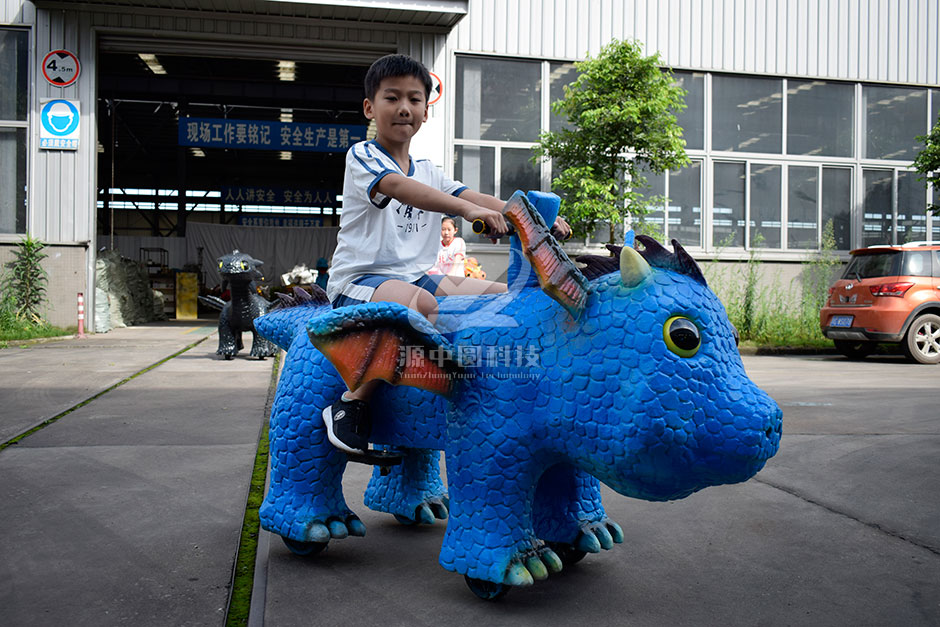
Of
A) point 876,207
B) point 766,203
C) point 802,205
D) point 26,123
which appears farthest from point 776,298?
point 26,123

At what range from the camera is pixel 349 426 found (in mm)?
1939

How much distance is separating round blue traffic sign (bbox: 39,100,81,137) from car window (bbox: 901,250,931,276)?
37.0 feet

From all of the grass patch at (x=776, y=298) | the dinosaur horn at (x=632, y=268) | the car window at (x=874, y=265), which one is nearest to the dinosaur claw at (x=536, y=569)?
the dinosaur horn at (x=632, y=268)

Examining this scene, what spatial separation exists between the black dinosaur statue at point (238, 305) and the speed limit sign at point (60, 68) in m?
4.93

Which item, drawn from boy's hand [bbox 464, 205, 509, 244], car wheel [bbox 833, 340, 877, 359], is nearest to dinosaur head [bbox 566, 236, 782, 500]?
boy's hand [bbox 464, 205, 509, 244]

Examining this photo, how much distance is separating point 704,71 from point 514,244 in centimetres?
1089

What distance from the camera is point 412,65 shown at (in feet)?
6.71

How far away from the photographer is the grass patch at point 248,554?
68.9 inches

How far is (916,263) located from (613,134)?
404 centimetres

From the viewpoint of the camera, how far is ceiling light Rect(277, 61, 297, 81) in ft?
53.1

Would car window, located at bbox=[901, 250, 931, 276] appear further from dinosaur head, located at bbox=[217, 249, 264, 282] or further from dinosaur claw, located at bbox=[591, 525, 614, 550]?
dinosaur claw, located at bbox=[591, 525, 614, 550]

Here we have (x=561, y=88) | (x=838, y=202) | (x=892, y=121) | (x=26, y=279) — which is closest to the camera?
(x=26, y=279)

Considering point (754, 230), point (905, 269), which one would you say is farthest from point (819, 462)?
point (754, 230)

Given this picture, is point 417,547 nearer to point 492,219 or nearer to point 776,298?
point 492,219
